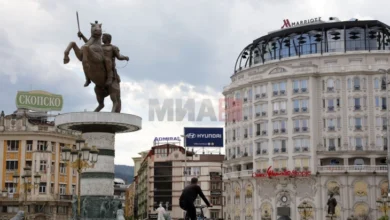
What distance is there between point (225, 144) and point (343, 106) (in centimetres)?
2361

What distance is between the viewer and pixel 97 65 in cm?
1944

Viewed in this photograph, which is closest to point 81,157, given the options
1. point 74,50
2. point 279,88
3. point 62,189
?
point 74,50

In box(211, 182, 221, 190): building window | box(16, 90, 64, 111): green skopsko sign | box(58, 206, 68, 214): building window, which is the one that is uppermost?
box(16, 90, 64, 111): green skopsko sign

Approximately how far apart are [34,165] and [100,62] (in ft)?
200

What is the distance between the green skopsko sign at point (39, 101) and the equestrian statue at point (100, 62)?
68790 mm

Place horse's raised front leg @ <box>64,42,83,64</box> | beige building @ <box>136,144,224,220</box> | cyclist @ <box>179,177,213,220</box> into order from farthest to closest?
beige building @ <box>136,144,224,220</box>
horse's raised front leg @ <box>64,42,83,64</box>
cyclist @ <box>179,177,213,220</box>

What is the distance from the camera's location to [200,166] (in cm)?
11288

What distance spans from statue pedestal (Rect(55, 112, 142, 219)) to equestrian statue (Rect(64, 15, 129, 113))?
2.53ft

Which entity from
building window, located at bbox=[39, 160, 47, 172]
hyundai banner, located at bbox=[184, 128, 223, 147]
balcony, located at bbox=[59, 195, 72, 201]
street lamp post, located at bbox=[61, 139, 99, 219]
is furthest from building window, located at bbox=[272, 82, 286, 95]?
street lamp post, located at bbox=[61, 139, 99, 219]

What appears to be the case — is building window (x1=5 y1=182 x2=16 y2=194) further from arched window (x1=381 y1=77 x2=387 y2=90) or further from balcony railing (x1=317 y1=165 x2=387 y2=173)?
arched window (x1=381 y1=77 x2=387 y2=90)

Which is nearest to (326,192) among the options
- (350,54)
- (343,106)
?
(343,106)

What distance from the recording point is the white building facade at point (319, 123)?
85375 millimetres

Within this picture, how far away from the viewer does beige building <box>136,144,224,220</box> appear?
370 feet

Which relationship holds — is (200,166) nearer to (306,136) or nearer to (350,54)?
(306,136)
